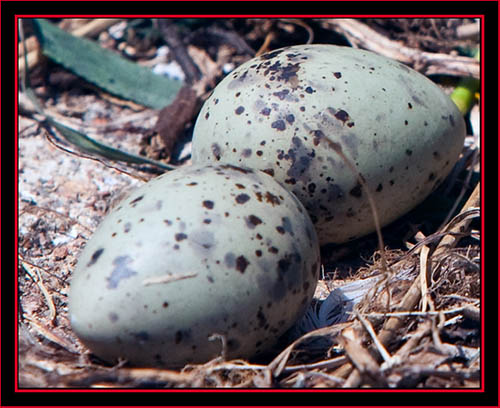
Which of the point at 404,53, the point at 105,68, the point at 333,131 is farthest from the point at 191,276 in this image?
the point at 105,68

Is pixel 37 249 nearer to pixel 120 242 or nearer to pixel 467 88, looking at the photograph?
pixel 120 242

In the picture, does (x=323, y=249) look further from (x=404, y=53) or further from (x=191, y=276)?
(x=404, y=53)

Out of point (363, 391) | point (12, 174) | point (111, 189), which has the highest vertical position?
point (12, 174)

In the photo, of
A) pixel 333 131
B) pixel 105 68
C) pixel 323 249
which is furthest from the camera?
pixel 105 68

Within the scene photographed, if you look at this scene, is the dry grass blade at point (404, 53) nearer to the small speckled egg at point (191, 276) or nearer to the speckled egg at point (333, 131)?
the speckled egg at point (333, 131)

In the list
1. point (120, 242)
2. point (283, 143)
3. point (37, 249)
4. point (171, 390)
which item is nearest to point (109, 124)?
point (37, 249)

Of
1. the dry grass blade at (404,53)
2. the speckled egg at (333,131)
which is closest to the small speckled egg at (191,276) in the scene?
the speckled egg at (333,131)
